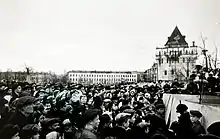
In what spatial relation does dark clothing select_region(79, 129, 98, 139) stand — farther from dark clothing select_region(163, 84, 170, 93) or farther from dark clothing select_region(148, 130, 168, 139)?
dark clothing select_region(163, 84, 170, 93)

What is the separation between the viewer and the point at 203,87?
1385 millimetres

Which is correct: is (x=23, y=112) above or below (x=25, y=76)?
below

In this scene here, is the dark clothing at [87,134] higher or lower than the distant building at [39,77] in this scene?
lower

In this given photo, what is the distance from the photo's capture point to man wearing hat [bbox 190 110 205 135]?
879mm

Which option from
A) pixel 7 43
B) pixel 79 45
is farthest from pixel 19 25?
pixel 79 45

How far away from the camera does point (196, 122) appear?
3.03 ft

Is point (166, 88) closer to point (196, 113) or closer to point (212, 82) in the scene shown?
point (212, 82)

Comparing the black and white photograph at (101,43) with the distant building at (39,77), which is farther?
the distant building at (39,77)

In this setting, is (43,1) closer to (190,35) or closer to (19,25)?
(19,25)

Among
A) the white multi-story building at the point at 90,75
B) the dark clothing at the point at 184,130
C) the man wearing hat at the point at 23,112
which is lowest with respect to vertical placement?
the dark clothing at the point at 184,130

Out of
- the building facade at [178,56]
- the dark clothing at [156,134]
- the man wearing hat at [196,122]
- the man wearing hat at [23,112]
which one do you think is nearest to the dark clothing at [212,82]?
the building facade at [178,56]

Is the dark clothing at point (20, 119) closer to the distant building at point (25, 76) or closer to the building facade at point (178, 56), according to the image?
the distant building at point (25, 76)

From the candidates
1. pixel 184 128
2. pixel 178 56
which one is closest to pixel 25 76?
pixel 178 56

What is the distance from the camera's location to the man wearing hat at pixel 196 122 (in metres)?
0.88
